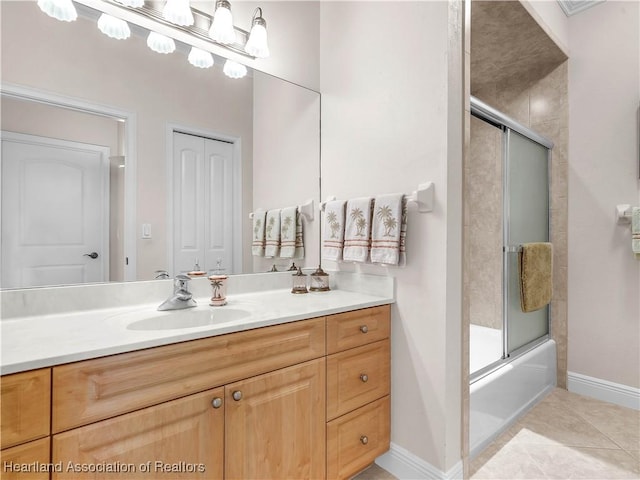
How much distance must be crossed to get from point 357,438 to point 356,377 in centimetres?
26

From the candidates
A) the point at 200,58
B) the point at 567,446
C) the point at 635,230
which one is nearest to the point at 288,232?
the point at 200,58

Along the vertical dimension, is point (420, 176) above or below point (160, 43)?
below

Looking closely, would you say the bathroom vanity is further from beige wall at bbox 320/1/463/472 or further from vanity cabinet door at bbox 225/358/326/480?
beige wall at bbox 320/1/463/472

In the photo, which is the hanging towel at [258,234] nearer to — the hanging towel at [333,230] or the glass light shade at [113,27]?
the hanging towel at [333,230]

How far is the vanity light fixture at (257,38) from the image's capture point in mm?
1623

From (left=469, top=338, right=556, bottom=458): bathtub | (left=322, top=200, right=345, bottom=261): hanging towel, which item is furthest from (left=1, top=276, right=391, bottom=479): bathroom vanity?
(left=469, top=338, right=556, bottom=458): bathtub

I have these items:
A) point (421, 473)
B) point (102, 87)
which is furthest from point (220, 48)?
point (421, 473)

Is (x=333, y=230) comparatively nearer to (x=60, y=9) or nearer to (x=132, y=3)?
(x=132, y=3)

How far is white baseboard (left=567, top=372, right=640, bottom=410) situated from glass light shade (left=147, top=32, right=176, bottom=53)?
316 cm

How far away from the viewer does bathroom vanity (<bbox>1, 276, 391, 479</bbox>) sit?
0.77 meters

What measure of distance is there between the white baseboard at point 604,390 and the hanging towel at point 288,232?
86.4 inches

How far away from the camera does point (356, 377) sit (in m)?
1.40

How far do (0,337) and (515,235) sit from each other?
2436 millimetres

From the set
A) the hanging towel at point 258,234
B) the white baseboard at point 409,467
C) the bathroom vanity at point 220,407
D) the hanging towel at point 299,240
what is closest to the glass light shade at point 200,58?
the hanging towel at point 258,234
